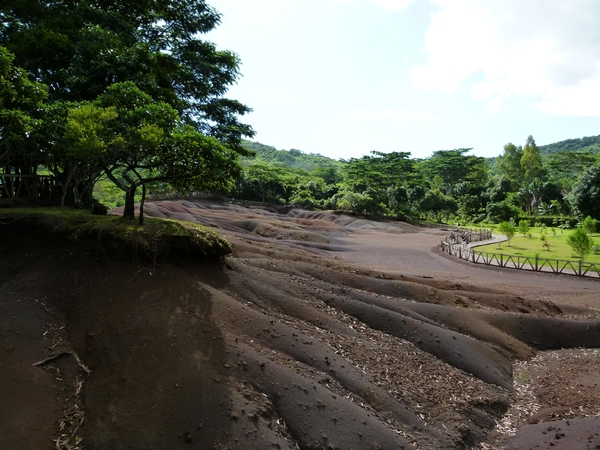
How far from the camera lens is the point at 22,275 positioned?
30.4 ft

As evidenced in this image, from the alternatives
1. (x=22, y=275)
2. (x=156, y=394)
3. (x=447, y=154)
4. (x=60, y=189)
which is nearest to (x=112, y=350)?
(x=156, y=394)

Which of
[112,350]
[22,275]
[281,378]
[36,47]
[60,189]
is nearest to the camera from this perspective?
[112,350]

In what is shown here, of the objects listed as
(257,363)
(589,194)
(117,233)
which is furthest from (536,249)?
(117,233)

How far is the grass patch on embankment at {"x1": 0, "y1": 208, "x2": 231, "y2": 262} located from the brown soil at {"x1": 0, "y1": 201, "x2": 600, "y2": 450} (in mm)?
221

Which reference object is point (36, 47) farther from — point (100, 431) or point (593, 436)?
point (593, 436)

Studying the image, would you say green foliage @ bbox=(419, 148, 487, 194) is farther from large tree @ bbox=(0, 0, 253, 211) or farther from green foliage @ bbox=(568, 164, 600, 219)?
large tree @ bbox=(0, 0, 253, 211)

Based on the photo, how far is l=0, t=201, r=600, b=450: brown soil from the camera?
275 inches

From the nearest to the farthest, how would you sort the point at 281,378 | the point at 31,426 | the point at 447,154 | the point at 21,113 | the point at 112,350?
the point at 31,426 < the point at 112,350 < the point at 281,378 < the point at 21,113 < the point at 447,154

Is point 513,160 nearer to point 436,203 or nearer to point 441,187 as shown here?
point 441,187

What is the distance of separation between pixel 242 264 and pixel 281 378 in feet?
17.2

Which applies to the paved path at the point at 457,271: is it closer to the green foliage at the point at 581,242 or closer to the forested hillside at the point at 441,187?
the green foliage at the point at 581,242

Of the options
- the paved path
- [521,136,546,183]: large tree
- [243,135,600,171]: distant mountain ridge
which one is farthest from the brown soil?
[243,135,600,171]: distant mountain ridge

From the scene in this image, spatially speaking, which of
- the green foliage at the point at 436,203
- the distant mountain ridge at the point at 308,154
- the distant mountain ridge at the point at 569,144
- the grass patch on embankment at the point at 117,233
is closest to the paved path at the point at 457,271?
the grass patch on embankment at the point at 117,233

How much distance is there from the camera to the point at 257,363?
8.56 m
